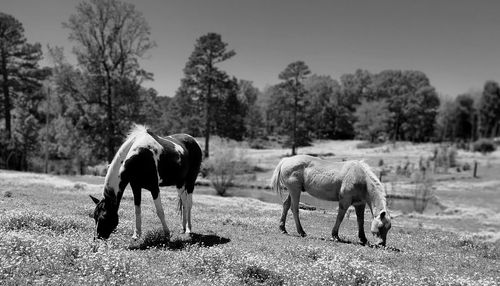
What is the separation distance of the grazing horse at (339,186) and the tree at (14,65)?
44.1 meters

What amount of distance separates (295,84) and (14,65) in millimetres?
44396

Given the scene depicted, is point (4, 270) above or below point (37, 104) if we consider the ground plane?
below

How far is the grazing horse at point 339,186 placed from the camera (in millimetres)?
12539

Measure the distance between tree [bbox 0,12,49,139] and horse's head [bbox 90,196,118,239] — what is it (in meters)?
43.8

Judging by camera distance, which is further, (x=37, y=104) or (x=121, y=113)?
(x=37, y=104)

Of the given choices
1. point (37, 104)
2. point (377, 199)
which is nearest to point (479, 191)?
point (377, 199)

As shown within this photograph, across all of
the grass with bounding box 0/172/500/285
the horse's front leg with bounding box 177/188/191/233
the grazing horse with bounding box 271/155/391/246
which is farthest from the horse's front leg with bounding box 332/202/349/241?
the horse's front leg with bounding box 177/188/191/233

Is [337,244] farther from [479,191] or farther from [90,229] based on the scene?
[479,191]

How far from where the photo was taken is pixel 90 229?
37.0ft

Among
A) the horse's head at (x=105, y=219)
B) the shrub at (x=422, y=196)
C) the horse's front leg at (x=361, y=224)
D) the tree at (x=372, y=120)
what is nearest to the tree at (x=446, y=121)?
the tree at (x=372, y=120)

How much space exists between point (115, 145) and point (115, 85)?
6.16 metres

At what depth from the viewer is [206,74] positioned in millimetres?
58438

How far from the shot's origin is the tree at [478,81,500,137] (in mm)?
106250

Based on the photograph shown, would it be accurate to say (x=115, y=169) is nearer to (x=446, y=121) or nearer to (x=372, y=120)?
(x=372, y=120)
